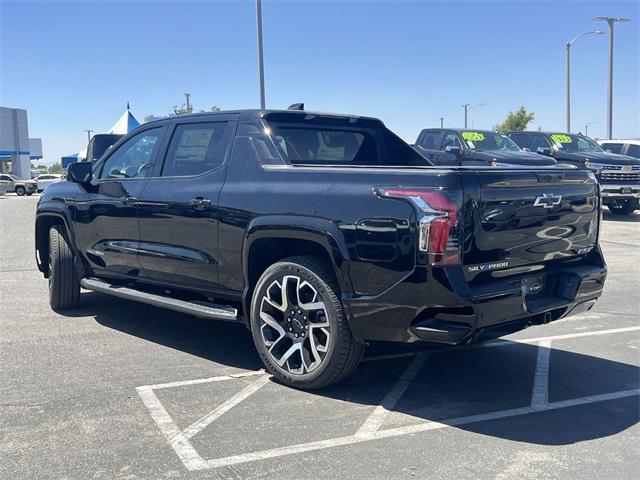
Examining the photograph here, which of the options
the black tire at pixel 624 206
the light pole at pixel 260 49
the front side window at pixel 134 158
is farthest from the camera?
the light pole at pixel 260 49

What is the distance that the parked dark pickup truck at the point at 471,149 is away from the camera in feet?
49.4

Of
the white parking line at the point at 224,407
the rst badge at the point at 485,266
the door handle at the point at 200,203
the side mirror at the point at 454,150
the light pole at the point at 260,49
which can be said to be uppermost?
the light pole at the point at 260,49

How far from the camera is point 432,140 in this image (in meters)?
17.2

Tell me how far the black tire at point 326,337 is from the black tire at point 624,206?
48.6 ft

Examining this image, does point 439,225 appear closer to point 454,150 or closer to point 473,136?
point 454,150

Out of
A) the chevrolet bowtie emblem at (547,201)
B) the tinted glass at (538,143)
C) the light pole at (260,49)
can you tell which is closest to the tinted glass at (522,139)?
the tinted glass at (538,143)

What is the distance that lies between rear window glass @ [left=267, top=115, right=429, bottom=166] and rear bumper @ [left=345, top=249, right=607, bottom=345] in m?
1.46

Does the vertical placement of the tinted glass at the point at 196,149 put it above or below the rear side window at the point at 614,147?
below

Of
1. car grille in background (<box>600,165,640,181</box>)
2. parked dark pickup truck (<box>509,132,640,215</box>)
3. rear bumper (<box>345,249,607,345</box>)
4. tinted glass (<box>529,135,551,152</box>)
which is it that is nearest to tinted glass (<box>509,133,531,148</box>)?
parked dark pickup truck (<box>509,132,640,215</box>)

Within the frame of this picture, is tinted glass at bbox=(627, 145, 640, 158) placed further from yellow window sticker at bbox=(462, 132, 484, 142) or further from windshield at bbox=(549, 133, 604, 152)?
yellow window sticker at bbox=(462, 132, 484, 142)

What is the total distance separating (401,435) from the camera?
3.70m

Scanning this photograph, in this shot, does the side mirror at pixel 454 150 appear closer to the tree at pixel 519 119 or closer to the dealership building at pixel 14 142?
the tree at pixel 519 119

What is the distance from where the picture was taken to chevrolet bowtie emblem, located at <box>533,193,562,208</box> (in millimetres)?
4137

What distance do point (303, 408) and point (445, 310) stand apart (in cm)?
110
